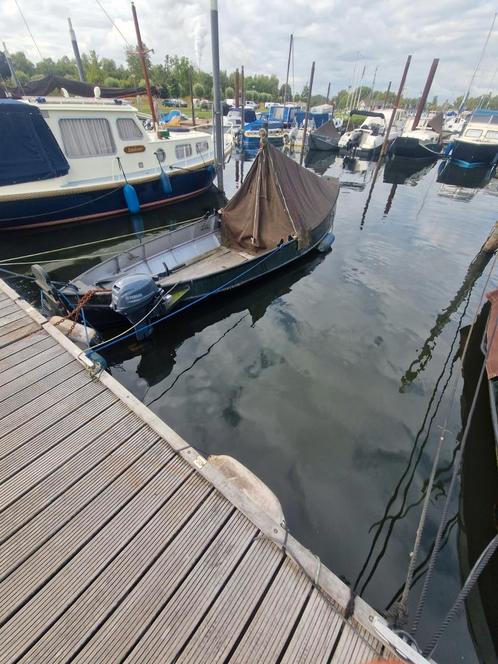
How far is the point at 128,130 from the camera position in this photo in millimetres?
14844

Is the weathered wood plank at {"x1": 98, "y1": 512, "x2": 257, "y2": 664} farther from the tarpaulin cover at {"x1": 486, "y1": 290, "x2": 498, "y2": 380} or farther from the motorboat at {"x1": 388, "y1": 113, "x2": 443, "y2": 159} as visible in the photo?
the motorboat at {"x1": 388, "y1": 113, "x2": 443, "y2": 159}

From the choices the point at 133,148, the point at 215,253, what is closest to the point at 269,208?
the point at 215,253

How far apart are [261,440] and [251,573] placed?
3.01 metres

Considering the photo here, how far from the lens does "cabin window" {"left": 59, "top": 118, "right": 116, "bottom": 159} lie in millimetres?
13188

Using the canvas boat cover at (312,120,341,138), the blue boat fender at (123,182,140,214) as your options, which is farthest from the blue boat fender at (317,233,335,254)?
→ the canvas boat cover at (312,120,341,138)

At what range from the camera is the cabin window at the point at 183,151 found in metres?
17.6

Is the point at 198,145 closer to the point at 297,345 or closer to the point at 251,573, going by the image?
the point at 297,345

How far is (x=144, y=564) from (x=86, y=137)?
16.3 meters

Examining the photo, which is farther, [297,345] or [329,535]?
[297,345]

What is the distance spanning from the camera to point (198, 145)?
19.3 metres

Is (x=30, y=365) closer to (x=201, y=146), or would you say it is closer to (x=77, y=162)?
(x=77, y=162)

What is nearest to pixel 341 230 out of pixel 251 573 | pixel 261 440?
pixel 261 440

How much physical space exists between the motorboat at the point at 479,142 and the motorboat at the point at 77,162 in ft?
88.8

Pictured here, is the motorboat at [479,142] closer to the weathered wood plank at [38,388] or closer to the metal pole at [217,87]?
the metal pole at [217,87]
